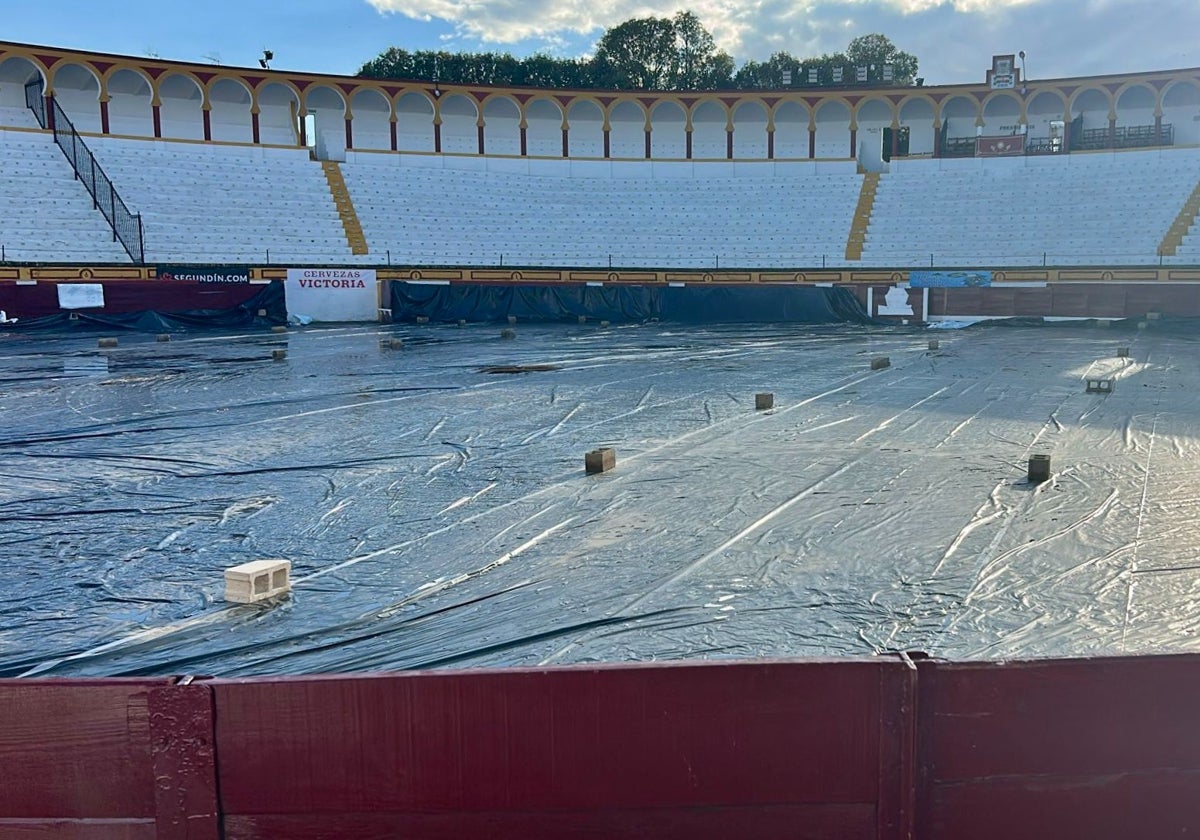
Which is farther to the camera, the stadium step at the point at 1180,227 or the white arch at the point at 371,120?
the white arch at the point at 371,120

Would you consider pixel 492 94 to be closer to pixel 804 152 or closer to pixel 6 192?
pixel 804 152

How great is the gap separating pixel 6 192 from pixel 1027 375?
3129 centimetres

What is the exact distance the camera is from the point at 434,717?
8.94 feet

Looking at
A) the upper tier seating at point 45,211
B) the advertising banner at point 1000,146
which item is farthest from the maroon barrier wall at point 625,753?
the advertising banner at point 1000,146

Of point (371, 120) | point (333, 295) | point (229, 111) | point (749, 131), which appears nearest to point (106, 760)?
point (333, 295)

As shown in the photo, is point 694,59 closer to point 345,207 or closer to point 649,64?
point 649,64

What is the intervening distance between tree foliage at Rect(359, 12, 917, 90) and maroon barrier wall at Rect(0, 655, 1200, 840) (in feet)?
229

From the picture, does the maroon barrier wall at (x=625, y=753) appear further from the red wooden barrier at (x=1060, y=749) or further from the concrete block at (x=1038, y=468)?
the concrete block at (x=1038, y=468)

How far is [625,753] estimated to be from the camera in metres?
2.78

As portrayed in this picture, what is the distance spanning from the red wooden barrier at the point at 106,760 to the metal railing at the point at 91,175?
30.0 metres

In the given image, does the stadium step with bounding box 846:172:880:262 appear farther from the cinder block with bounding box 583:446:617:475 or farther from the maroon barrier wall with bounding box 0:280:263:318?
the cinder block with bounding box 583:446:617:475

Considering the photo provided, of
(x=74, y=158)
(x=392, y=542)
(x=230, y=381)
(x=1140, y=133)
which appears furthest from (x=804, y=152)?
(x=392, y=542)

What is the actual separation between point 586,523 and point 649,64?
72.1 metres

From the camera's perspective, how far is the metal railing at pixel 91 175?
30.3m
